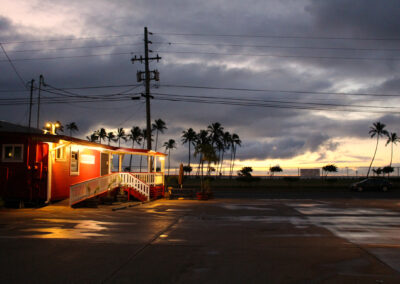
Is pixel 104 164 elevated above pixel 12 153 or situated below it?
below

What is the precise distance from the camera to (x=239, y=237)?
10.6m

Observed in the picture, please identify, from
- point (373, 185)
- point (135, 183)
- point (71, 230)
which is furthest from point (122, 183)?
point (373, 185)

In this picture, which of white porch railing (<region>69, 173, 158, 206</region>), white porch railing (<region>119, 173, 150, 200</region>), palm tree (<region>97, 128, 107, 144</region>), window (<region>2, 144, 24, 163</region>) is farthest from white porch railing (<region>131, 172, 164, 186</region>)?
palm tree (<region>97, 128, 107, 144</region>)

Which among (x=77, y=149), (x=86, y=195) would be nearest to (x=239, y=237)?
(x=86, y=195)

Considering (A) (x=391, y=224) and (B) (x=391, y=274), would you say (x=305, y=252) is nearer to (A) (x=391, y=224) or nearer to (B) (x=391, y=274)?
(B) (x=391, y=274)

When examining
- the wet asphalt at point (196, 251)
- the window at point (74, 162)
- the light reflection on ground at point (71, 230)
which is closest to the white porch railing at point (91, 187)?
the window at point (74, 162)

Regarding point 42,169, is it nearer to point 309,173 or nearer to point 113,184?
point 113,184

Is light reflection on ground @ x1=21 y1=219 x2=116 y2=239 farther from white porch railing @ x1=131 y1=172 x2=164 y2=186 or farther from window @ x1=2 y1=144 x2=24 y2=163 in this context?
white porch railing @ x1=131 y1=172 x2=164 y2=186

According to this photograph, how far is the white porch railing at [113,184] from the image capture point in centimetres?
1875

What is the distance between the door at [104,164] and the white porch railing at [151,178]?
2.76 metres

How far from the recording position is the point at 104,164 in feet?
86.6

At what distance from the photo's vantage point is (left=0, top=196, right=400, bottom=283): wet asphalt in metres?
6.56

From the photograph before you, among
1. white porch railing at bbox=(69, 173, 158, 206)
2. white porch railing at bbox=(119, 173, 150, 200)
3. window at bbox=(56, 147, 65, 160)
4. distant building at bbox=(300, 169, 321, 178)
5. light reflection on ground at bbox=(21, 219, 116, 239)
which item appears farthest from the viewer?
distant building at bbox=(300, 169, 321, 178)

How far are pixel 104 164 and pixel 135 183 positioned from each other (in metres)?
3.26
